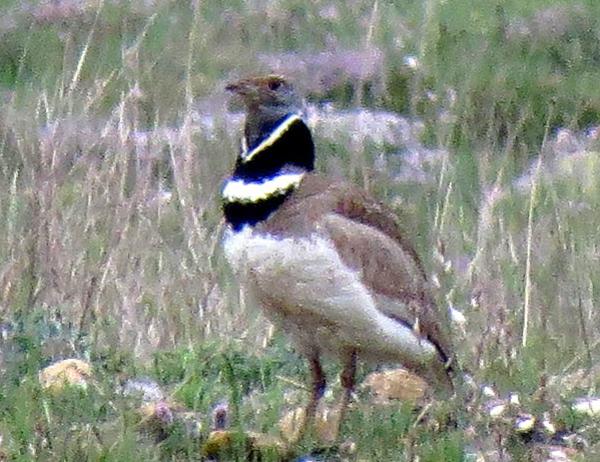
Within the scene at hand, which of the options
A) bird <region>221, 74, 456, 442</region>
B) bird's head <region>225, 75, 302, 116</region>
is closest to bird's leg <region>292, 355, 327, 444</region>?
bird <region>221, 74, 456, 442</region>

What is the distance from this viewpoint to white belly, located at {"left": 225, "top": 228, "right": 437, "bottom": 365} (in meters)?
5.58

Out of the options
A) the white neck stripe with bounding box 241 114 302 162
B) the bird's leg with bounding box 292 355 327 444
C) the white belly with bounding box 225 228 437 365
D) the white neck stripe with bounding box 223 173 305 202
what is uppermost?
the white neck stripe with bounding box 241 114 302 162

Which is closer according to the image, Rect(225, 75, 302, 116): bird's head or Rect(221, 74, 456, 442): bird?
Rect(221, 74, 456, 442): bird

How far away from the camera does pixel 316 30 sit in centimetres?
1844

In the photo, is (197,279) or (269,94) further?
(197,279)

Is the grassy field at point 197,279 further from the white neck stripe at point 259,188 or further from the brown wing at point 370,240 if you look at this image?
the white neck stripe at point 259,188

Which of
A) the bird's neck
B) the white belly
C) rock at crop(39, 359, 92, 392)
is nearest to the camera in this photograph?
the white belly

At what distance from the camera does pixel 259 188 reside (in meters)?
5.84

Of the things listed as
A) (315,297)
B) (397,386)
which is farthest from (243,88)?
(397,386)

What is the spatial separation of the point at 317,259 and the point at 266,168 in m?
0.45

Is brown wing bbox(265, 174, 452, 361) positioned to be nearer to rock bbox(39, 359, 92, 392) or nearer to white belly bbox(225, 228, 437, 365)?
white belly bbox(225, 228, 437, 365)

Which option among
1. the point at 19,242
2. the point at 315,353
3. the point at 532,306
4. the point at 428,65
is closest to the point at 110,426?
the point at 315,353

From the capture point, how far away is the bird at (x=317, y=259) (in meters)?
5.61

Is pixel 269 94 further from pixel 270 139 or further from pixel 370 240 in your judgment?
pixel 370 240
